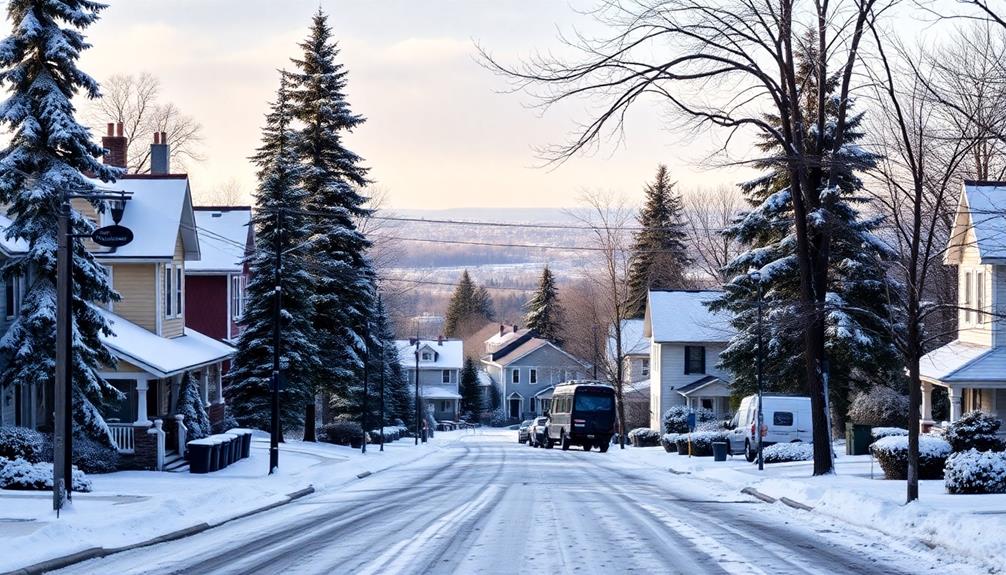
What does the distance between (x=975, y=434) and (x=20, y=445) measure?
22.6 metres

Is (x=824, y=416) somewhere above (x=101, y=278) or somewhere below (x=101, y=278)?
below

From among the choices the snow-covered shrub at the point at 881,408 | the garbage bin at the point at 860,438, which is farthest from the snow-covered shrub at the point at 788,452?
the snow-covered shrub at the point at 881,408

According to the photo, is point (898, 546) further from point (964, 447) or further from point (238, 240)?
point (238, 240)

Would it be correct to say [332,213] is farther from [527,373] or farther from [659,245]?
[527,373]

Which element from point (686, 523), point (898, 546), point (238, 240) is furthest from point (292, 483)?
point (238, 240)

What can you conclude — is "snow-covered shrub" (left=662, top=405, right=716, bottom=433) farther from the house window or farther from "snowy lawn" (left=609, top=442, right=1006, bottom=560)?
"snowy lawn" (left=609, top=442, right=1006, bottom=560)

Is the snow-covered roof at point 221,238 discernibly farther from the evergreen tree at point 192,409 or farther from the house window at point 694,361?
the house window at point 694,361

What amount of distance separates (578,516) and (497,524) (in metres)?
2.21

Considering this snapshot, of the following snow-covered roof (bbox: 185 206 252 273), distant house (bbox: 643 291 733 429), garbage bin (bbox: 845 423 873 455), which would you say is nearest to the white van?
garbage bin (bbox: 845 423 873 455)

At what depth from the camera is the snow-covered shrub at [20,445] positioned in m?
26.9

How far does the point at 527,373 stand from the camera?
12062cm

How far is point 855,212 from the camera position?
4194 cm

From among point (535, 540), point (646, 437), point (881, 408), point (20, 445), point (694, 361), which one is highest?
point (694, 361)

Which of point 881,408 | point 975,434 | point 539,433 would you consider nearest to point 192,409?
point 975,434
